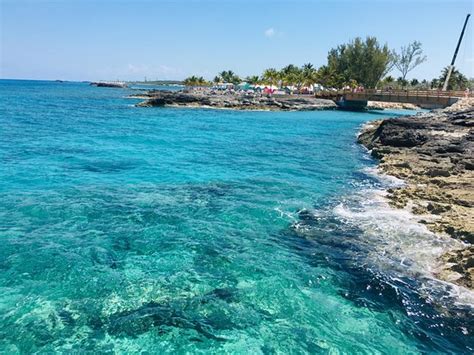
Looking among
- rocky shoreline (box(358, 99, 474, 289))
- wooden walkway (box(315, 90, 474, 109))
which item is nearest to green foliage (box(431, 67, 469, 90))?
wooden walkway (box(315, 90, 474, 109))

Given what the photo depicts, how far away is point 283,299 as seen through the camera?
379 inches

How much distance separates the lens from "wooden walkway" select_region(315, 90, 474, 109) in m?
66.6

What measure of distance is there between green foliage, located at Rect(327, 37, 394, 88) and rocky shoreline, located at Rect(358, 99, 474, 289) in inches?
2911

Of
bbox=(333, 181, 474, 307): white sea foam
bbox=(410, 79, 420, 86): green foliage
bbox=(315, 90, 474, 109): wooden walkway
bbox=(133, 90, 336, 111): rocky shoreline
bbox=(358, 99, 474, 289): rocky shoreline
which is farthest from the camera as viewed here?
bbox=(410, 79, 420, 86): green foliage

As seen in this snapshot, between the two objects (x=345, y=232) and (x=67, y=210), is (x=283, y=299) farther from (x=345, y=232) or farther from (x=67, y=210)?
(x=67, y=210)

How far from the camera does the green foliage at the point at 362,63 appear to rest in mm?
105613

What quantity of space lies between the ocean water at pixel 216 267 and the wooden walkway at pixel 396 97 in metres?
54.2

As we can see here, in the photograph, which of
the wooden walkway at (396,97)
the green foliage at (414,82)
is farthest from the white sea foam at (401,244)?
the green foliage at (414,82)

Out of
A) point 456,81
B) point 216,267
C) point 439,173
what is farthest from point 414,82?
point 216,267

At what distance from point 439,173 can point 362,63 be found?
314ft

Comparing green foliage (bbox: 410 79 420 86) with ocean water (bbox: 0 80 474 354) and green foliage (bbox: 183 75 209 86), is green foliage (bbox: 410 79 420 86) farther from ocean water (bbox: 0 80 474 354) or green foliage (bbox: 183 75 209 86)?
ocean water (bbox: 0 80 474 354)

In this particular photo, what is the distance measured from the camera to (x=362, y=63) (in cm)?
10769

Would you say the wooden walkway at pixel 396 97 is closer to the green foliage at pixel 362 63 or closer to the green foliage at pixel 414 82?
the green foliage at pixel 362 63

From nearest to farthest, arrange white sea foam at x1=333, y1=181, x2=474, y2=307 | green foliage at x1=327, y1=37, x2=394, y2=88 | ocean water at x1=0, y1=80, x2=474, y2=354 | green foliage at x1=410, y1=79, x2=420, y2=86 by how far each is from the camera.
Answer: ocean water at x1=0, y1=80, x2=474, y2=354 → white sea foam at x1=333, y1=181, x2=474, y2=307 → green foliage at x1=327, y1=37, x2=394, y2=88 → green foliage at x1=410, y1=79, x2=420, y2=86
